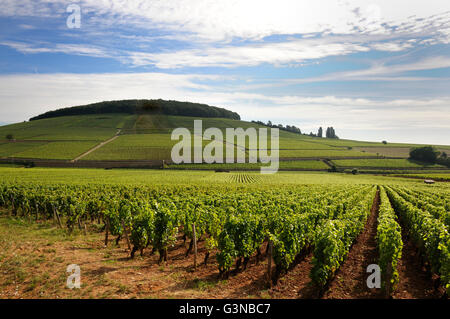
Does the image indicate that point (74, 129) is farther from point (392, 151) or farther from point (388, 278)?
point (392, 151)

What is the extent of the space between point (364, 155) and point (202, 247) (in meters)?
126

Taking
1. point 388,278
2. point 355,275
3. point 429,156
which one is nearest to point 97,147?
point 355,275

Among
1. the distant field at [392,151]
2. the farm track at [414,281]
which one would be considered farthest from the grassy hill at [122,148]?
the farm track at [414,281]

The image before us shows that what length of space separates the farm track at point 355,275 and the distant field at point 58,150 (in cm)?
10140

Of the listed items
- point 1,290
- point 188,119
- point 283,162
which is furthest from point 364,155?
point 1,290

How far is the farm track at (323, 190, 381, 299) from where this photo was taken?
428 inches

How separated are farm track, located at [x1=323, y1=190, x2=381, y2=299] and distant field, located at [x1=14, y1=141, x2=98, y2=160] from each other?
101396 mm

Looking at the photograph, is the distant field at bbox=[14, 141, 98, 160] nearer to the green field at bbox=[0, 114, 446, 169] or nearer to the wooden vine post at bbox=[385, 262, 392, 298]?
the green field at bbox=[0, 114, 446, 169]

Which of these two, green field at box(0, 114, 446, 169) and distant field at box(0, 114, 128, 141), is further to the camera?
distant field at box(0, 114, 128, 141)

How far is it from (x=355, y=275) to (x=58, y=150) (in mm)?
116827

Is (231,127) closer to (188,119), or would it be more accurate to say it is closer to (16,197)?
(188,119)

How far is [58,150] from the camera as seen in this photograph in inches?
4075

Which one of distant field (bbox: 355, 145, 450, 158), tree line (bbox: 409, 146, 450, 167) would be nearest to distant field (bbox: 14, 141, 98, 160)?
distant field (bbox: 355, 145, 450, 158)

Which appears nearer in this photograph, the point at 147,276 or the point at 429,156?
the point at 147,276
